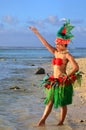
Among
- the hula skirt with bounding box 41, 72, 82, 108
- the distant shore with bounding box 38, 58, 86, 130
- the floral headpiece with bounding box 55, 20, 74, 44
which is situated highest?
the floral headpiece with bounding box 55, 20, 74, 44

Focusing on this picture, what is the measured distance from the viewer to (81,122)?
8.36 meters

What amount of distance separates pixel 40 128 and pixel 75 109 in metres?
2.13

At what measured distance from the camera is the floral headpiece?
789cm

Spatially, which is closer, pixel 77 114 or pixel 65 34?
pixel 65 34

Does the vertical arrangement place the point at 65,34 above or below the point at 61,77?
above

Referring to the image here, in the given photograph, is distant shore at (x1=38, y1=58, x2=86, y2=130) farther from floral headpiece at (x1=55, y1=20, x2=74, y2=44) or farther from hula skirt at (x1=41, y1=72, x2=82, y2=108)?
floral headpiece at (x1=55, y1=20, x2=74, y2=44)

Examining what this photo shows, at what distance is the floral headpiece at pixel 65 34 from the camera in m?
7.89

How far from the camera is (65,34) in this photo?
314 inches

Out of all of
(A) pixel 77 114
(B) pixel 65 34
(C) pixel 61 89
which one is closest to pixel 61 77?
(C) pixel 61 89

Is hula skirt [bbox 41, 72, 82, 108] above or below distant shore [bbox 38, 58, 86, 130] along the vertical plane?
above

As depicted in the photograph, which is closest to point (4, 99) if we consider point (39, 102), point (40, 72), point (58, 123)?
point (39, 102)

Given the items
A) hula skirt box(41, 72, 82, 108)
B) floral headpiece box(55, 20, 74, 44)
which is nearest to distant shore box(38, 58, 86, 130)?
hula skirt box(41, 72, 82, 108)

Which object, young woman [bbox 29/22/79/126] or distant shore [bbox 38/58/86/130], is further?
distant shore [bbox 38/58/86/130]

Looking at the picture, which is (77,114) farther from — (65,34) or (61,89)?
(65,34)
